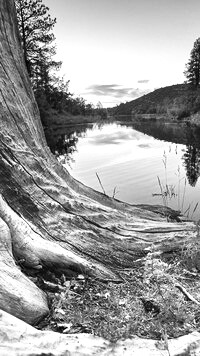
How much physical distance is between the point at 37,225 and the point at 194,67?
3176 inches

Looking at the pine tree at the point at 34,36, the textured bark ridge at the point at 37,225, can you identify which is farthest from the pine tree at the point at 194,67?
the textured bark ridge at the point at 37,225

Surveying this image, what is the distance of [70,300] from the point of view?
3.29 meters

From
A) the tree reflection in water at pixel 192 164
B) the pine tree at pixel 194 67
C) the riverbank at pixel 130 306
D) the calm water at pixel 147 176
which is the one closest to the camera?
the riverbank at pixel 130 306

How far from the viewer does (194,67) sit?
7475 centimetres

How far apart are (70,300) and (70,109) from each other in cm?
11169

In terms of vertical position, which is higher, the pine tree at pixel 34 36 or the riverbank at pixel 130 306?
the pine tree at pixel 34 36

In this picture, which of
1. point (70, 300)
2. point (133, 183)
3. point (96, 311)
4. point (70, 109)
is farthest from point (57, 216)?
point (70, 109)

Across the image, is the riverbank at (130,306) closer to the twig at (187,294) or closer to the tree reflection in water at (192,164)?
the twig at (187,294)

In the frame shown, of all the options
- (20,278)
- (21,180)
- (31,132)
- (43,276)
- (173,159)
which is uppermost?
(31,132)

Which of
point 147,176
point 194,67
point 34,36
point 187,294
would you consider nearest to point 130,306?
point 187,294

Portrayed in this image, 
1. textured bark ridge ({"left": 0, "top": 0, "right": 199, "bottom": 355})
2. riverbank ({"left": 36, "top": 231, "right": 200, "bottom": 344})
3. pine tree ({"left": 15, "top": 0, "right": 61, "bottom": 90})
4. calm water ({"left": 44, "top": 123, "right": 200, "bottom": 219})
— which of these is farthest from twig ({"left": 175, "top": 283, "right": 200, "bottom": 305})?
pine tree ({"left": 15, "top": 0, "right": 61, "bottom": 90})

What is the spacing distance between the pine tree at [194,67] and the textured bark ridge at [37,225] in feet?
258

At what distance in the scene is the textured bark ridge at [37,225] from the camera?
289 centimetres

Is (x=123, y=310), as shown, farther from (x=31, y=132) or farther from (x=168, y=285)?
(x=31, y=132)
